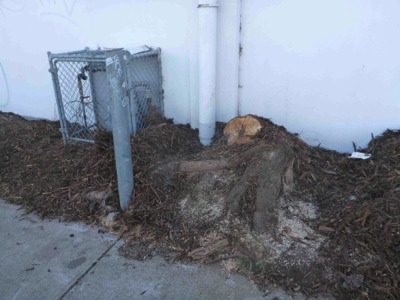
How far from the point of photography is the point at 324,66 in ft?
12.7

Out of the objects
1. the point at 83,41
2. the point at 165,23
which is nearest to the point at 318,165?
the point at 165,23

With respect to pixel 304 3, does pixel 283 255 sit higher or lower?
lower

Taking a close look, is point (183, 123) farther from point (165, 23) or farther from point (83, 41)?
point (83, 41)

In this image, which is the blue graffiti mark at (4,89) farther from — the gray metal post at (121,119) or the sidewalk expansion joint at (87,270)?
the sidewalk expansion joint at (87,270)

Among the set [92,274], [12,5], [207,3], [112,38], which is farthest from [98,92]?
[92,274]

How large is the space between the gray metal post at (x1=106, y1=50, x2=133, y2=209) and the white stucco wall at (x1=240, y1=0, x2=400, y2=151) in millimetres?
1742

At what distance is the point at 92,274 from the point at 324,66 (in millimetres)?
3205

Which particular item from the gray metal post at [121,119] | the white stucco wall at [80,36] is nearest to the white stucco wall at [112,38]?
the white stucco wall at [80,36]

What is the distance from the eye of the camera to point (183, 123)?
188 inches

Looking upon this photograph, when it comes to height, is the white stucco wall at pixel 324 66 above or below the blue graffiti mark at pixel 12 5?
below

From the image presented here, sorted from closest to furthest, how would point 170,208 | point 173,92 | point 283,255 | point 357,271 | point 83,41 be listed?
point 357,271
point 283,255
point 170,208
point 173,92
point 83,41

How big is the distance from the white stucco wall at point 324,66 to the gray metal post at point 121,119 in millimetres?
1742

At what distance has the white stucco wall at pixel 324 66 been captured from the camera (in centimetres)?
361

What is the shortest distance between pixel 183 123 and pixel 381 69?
2499mm
